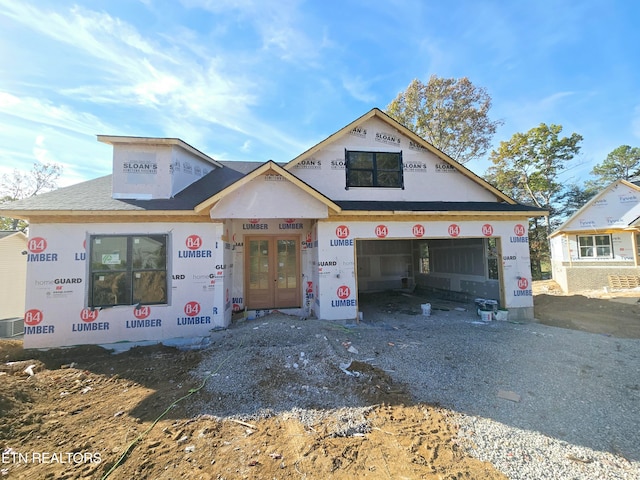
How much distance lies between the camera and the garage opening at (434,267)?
35.4 feet

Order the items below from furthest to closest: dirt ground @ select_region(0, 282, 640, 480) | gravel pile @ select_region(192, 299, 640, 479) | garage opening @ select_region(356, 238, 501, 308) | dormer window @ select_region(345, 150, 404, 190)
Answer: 1. garage opening @ select_region(356, 238, 501, 308)
2. dormer window @ select_region(345, 150, 404, 190)
3. gravel pile @ select_region(192, 299, 640, 479)
4. dirt ground @ select_region(0, 282, 640, 480)

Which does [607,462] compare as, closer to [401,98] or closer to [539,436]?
[539,436]

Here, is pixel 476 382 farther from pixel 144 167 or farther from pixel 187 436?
pixel 144 167

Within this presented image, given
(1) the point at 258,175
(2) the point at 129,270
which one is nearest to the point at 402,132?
(1) the point at 258,175

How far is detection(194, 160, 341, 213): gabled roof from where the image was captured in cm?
702

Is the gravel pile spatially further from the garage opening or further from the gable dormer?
the gable dormer

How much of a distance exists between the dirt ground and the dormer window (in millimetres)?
5883

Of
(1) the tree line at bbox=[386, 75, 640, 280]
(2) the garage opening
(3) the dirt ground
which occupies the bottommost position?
(3) the dirt ground

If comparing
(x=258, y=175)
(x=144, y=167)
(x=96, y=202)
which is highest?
(x=144, y=167)

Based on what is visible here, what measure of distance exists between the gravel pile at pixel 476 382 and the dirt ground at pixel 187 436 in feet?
0.58

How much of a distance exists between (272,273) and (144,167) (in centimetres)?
490

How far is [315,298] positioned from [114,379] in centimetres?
519

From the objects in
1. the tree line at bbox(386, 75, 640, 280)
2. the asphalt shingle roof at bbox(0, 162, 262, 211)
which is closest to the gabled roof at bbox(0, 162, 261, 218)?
the asphalt shingle roof at bbox(0, 162, 262, 211)

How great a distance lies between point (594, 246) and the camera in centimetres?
1750
